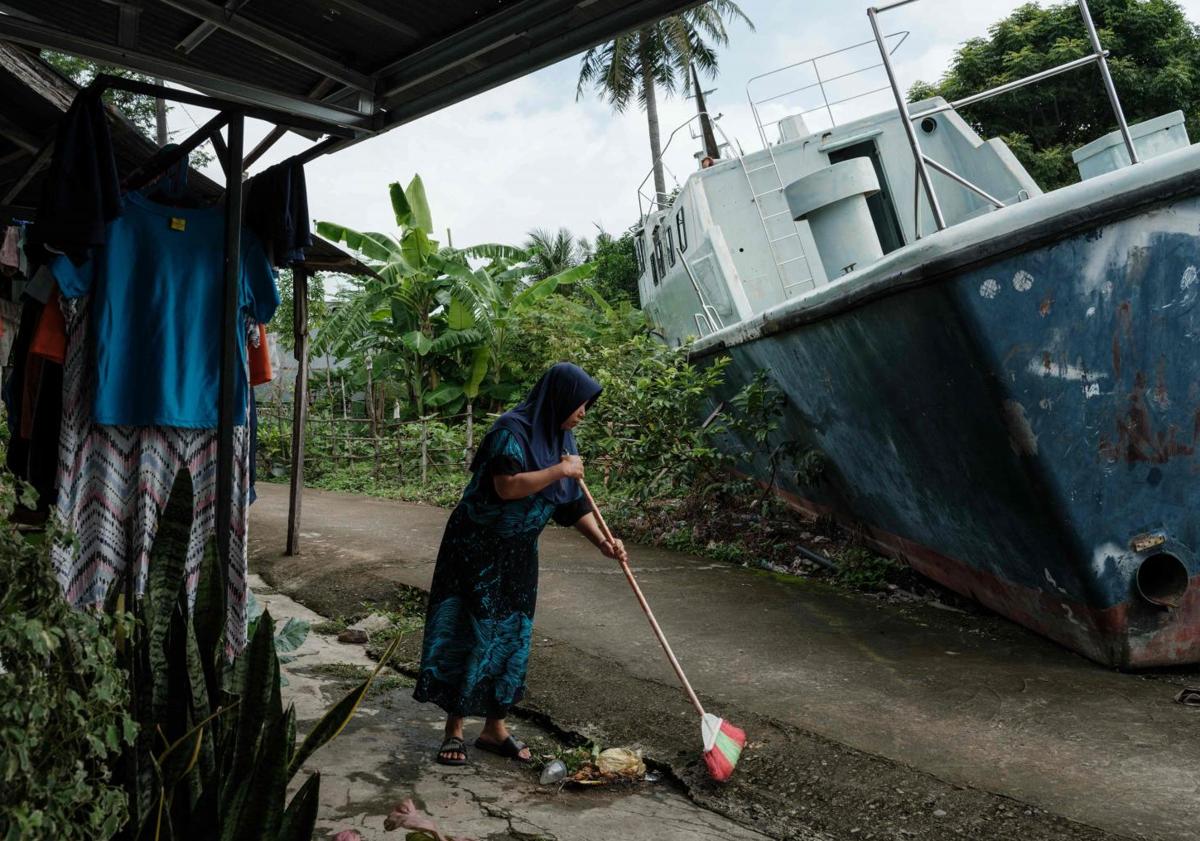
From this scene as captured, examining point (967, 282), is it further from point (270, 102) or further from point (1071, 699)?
point (270, 102)

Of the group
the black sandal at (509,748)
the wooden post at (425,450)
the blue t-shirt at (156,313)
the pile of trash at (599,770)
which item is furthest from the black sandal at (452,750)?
the wooden post at (425,450)

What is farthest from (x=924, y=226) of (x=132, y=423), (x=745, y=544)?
(x=132, y=423)

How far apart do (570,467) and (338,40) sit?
63.5 inches

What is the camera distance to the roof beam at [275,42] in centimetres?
284

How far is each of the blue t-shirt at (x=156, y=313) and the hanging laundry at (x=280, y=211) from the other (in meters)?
0.16

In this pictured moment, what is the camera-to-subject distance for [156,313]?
3133 mm

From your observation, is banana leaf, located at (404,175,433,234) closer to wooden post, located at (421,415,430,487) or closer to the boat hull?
wooden post, located at (421,415,430,487)

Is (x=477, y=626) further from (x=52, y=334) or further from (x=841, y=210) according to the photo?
(x=841, y=210)

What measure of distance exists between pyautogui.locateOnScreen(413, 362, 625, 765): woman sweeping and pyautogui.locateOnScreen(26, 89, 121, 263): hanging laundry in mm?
1406

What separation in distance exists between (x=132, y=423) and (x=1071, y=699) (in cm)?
362

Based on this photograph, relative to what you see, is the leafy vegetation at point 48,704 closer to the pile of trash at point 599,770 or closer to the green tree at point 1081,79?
the pile of trash at point 599,770

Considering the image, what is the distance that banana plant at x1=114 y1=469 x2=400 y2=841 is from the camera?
1897 millimetres

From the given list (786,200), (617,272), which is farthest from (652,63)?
(786,200)

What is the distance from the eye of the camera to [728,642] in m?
4.79
